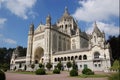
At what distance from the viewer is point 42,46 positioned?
71.6 metres

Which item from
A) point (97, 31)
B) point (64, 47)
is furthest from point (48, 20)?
point (97, 31)

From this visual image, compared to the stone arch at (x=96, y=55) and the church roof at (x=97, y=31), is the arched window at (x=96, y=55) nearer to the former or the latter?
the stone arch at (x=96, y=55)

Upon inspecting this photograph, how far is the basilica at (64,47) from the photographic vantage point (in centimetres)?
5134

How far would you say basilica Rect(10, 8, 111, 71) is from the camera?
51341 millimetres

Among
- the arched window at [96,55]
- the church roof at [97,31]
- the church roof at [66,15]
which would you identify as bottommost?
the arched window at [96,55]

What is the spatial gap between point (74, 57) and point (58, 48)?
43.8ft

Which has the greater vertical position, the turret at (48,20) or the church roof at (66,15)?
the church roof at (66,15)

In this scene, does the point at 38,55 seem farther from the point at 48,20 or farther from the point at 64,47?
the point at 48,20

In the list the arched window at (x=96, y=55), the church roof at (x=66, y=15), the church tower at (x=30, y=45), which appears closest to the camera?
the arched window at (x=96, y=55)

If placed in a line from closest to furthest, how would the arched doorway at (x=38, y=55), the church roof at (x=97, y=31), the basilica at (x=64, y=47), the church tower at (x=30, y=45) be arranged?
1. the basilica at (x=64, y=47)
2. the church roof at (x=97, y=31)
3. the church tower at (x=30, y=45)
4. the arched doorway at (x=38, y=55)

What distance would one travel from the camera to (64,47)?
75.2 metres

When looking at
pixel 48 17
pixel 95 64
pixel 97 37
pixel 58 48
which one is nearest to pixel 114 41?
pixel 97 37

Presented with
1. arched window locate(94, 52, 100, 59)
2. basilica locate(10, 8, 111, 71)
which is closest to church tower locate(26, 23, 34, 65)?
basilica locate(10, 8, 111, 71)

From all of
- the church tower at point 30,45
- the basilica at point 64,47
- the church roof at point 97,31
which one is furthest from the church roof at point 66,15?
the church roof at point 97,31
